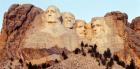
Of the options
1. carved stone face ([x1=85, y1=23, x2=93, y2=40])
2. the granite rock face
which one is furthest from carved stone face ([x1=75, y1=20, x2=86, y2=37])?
the granite rock face

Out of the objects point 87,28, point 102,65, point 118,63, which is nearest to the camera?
point 102,65

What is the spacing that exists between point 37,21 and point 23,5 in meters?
3.40

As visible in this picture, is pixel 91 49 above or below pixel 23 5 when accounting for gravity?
below

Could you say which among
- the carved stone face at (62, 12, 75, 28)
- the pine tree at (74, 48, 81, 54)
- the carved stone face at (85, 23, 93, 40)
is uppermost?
the carved stone face at (62, 12, 75, 28)

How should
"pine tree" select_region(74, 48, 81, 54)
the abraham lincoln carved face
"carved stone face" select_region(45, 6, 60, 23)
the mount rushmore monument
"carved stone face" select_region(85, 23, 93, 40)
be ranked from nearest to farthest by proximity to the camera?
1. the mount rushmore monument
2. "pine tree" select_region(74, 48, 81, 54)
3. "carved stone face" select_region(45, 6, 60, 23)
4. "carved stone face" select_region(85, 23, 93, 40)
5. the abraham lincoln carved face

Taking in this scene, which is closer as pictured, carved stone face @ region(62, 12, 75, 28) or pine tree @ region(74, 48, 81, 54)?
pine tree @ region(74, 48, 81, 54)

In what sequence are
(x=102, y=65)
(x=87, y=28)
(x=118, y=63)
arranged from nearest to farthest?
(x=102, y=65) < (x=118, y=63) < (x=87, y=28)

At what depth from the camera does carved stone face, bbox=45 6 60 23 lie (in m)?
52.9

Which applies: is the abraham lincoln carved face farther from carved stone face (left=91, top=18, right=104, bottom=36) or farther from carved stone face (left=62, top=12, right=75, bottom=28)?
carved stone face (left=91, top=18, right=104, bottom=36)

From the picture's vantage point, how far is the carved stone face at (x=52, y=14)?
52906 millimetres

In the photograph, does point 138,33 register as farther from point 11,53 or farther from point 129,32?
point 11,53

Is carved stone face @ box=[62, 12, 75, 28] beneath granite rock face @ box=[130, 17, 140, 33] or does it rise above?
above

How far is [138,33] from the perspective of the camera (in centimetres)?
5791

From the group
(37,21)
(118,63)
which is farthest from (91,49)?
(37,21)
